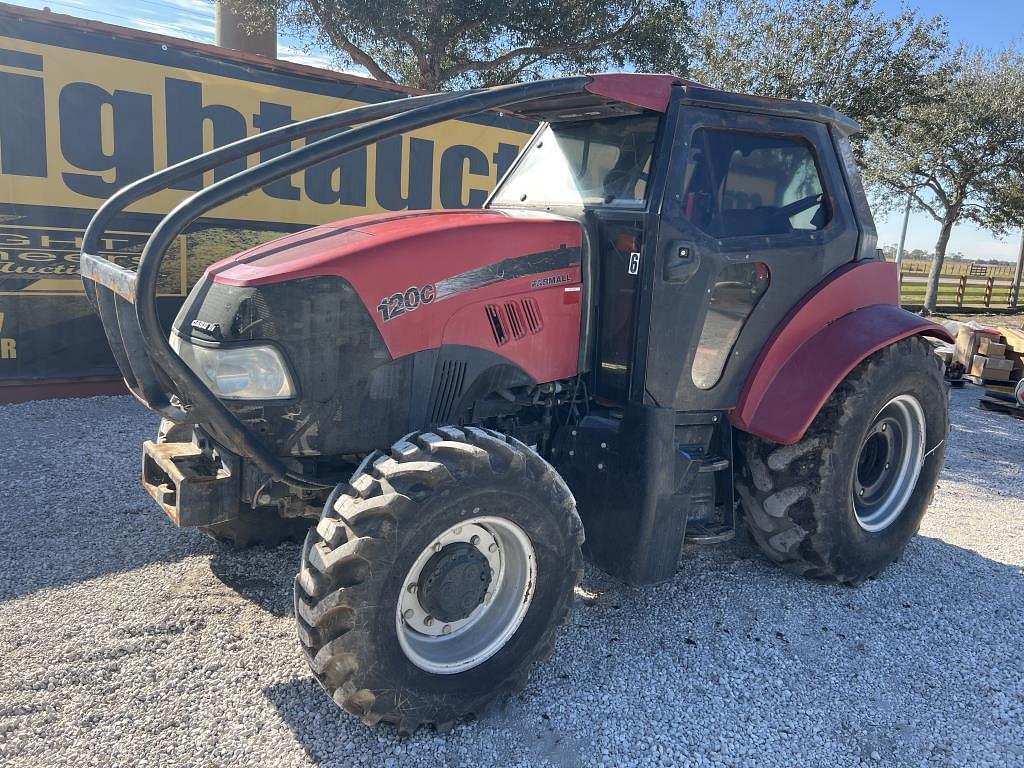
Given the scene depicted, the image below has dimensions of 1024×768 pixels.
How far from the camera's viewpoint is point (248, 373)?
2.71m

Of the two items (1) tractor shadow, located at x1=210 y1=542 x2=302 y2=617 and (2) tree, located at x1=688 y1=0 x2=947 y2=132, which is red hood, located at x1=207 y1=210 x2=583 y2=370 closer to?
(1) tractor shadow, located at x1=210 y1=542 x2=302 y2=617

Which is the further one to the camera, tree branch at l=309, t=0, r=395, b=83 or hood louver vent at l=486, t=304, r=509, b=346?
tree branch at l=309, t=0, r=395, b=83

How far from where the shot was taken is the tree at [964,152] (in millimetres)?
19250

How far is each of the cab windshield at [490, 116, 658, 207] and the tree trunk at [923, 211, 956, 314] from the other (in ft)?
62.1

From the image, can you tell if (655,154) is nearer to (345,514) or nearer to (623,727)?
(345,514)

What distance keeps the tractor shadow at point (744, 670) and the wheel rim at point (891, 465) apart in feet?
1.11

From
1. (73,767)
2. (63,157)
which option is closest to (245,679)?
(73,767)

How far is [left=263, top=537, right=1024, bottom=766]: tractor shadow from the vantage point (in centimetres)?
274

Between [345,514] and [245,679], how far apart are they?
3.15 ft

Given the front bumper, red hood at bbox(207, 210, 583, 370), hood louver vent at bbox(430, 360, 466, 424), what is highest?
red hood at bbox(207, 210, 583, 370)

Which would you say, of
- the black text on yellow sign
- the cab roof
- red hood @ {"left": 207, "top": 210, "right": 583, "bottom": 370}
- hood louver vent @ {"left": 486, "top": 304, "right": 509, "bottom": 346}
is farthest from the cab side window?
the black text on yellow sign

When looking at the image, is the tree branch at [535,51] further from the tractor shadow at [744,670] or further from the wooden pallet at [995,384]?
the tractor shadow at [744,670]

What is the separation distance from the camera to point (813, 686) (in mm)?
3150

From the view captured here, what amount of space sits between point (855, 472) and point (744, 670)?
3.99 feet
